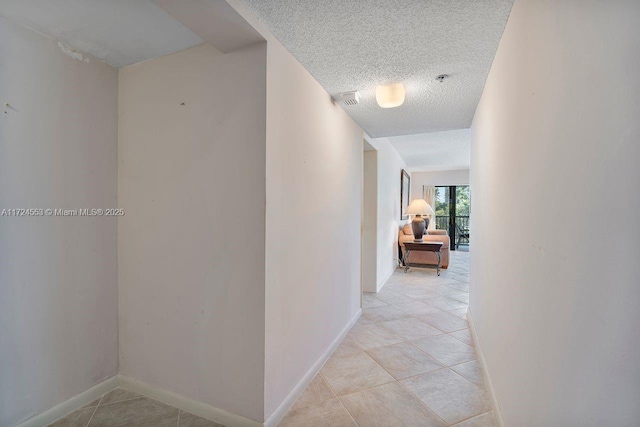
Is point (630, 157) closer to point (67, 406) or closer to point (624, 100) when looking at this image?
point (624, 100)

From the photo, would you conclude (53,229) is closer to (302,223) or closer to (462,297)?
(302,223)

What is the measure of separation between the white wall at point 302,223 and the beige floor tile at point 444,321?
0.94 metres

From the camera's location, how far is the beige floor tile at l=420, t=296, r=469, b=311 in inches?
138

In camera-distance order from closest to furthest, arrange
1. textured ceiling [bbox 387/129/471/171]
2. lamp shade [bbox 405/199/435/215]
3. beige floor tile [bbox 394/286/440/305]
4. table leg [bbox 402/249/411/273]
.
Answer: beige floor tile [bbox 394/286/440/305] → textured ceiling [bbox 387/129/471/171] → lamp shade [bbox 405/199/435/215] → table leg [bbox 402/249/411/273]

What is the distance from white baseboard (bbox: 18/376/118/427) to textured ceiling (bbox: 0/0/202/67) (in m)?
2.04

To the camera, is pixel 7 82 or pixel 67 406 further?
pixel 67 406

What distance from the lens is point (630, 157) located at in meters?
0.55

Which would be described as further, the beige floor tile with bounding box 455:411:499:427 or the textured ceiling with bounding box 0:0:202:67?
the beige floor tile with bounding box 455:411:499:427

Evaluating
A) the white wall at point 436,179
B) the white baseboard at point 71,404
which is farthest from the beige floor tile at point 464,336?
the white wall at point 436,179

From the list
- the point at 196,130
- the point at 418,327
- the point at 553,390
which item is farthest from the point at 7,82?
the point at 418,327

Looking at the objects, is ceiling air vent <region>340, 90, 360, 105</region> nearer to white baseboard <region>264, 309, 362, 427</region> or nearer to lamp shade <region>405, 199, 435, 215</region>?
white baseboard <region>264, 309, 362, 427</region>

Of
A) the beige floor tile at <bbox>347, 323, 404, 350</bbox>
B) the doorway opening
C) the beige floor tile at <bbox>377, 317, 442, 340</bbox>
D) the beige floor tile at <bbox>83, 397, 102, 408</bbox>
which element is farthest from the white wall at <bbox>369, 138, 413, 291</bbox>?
the beige floor tile at <bbox>83, 397, 102, 408</bbox>

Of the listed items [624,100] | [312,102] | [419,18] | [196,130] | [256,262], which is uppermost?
[419,18]

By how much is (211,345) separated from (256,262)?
570mm
